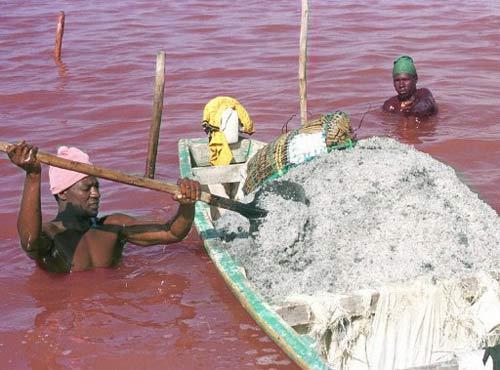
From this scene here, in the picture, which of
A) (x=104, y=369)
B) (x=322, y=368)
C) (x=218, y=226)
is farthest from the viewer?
(x=218, y=226)

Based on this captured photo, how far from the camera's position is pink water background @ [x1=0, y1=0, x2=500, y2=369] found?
4695mm

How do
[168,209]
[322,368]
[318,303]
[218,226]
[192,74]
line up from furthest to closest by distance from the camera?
[192,74]
[168,209]
[218,226]
[318,303]
[322,368]

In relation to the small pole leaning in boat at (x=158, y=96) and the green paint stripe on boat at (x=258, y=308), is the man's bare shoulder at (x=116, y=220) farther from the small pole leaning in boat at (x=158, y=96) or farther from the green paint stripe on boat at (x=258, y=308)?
the small pole leaning in boat at (x=158, y=96)

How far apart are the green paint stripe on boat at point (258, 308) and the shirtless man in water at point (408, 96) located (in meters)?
3.36

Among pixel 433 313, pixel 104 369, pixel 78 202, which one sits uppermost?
pixel 78 202

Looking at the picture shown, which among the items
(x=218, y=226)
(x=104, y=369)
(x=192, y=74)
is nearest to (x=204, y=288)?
(x=218, y=226)

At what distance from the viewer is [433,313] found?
4.00 m

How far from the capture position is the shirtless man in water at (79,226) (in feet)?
14.0

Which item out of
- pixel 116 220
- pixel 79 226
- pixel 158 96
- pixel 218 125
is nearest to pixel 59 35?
pixel 218 125

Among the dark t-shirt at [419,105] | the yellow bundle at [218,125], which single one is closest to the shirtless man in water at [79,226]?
the yellow bundle at [218,125]

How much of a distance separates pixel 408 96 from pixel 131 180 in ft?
14.9

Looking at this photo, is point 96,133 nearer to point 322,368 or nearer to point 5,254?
point 5,254

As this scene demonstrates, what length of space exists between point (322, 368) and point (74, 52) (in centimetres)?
915

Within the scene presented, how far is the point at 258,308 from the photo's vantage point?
398 centimetres
